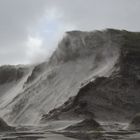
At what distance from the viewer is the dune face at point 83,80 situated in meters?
28.1

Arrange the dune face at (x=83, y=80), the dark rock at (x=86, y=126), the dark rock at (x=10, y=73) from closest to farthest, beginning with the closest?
the dark rock at (x=86, y=126) < the dune face at (x=83, y=80) < the dark rock at (x=10, y=73)

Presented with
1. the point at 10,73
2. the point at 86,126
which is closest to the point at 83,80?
the point at 86,126

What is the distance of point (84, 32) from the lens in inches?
1346

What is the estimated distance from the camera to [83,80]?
30891 millimetres

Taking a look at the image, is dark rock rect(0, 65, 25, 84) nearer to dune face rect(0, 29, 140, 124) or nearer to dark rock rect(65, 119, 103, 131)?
dune face rect(0, 29, 140, 124)

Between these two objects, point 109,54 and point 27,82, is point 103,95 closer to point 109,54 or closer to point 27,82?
point 109,54

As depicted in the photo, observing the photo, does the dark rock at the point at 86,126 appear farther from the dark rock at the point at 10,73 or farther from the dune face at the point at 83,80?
the dark rock at the point at 10,73

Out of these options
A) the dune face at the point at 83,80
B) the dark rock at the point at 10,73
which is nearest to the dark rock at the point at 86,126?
the dune face at the point at 83,80

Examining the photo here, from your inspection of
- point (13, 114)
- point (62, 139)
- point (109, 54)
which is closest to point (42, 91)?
point (13, 114)

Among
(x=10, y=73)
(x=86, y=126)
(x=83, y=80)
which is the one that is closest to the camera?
(x=86, y=126)

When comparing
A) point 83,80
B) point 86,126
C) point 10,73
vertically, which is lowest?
point 86,126

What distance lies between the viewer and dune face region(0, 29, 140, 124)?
2811 centimetres

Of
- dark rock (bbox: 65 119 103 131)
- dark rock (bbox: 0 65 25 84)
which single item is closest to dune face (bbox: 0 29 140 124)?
dark rock (bbox: 0 65 25 84)

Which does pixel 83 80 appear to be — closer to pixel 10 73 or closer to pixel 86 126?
pixel 86 126
